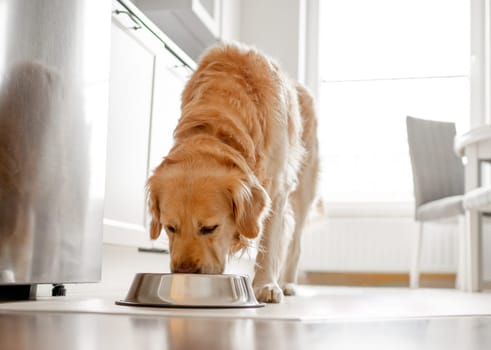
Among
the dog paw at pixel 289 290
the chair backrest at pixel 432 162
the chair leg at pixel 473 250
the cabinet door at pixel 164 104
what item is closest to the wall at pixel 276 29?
the chair backrest at pixel 432 162

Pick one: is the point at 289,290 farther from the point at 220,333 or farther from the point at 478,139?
the point at 220,333

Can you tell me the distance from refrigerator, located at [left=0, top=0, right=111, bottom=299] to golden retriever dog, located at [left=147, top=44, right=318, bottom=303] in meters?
0.21

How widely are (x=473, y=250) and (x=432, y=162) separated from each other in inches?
44.0

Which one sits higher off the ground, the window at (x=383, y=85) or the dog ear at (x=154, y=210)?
A: the window at (x=383, y=85)

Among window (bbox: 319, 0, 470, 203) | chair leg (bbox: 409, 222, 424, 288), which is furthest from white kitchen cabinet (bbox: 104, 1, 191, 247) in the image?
window (bbox: 319, 0, 470, 203)

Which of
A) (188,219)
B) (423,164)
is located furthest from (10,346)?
(423,164)

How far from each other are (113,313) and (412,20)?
4.92 meters

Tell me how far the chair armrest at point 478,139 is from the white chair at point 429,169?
0.74 m

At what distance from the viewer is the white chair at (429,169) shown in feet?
16.8

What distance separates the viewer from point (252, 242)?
2203 mm

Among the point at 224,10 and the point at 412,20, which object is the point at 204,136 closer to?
the point at 224,10

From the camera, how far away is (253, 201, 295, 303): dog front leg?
7.27 feet

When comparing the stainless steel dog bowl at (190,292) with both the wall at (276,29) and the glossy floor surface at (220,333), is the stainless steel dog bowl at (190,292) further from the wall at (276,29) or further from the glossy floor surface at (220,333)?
the wall at (276,29)

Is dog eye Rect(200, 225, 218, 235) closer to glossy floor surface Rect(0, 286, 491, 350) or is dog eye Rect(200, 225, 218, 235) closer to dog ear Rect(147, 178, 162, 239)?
dog ear Rect(147, 178, 162, 239)
